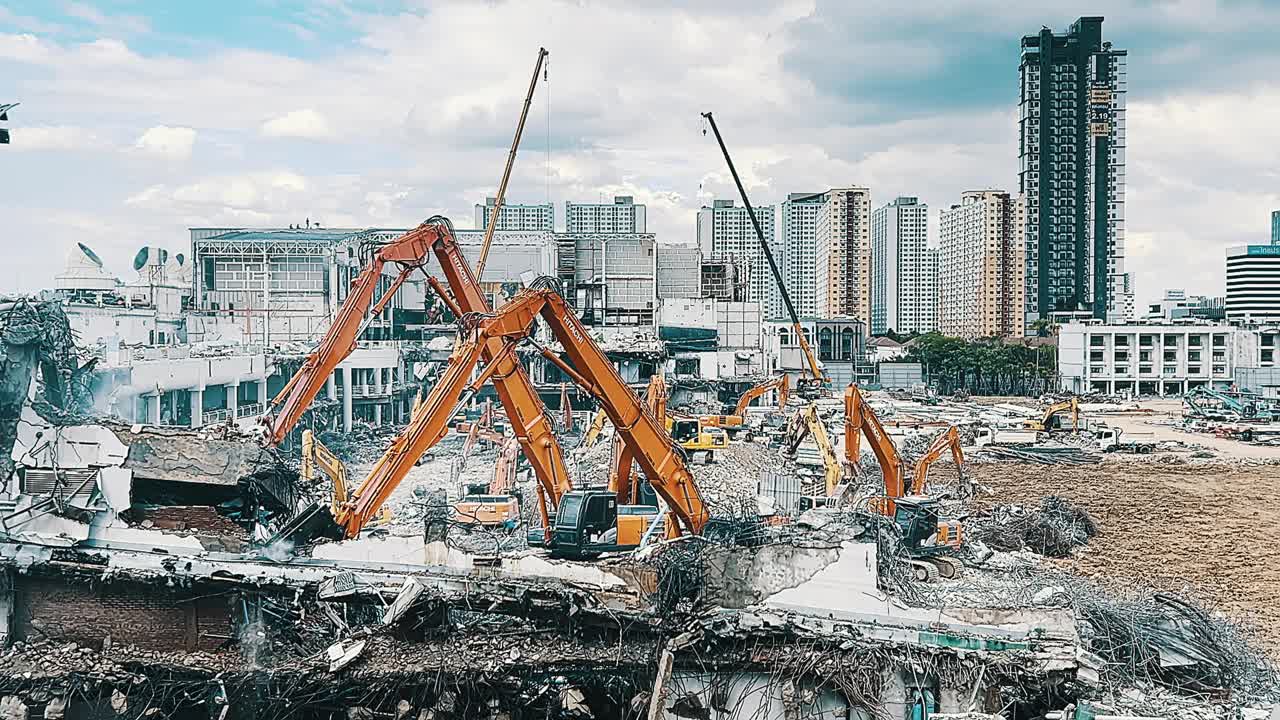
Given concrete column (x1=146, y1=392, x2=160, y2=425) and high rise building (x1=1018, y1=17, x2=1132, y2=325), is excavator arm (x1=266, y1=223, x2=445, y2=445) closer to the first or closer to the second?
concrete column (x1=146, y1=392, x2=160, y2=425)

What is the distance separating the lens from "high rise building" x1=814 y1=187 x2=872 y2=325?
94.4 metres

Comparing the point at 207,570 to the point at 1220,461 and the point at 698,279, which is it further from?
the point at 698,279

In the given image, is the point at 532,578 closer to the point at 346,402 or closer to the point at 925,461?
the point at 925,461

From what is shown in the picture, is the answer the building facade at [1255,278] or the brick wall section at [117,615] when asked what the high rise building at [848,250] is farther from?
the brick wall section at [117,615]

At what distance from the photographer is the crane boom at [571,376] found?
13.2m

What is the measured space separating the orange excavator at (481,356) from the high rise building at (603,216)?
6885cm

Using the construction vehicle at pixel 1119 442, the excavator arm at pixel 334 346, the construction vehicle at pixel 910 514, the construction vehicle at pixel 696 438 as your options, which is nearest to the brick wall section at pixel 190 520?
the excavator arm at pixel 334 346

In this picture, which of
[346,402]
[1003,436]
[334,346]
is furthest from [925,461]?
[1003,436]

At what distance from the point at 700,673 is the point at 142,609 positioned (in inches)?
214

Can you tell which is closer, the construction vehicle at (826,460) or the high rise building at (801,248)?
the construction vehicle at (826,460)

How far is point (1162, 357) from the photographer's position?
65.9 metres

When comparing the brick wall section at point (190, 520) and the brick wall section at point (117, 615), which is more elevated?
the brick wall section at point (190, 520)

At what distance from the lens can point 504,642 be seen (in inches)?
392

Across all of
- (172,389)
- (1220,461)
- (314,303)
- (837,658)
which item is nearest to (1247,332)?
(1220,461)
